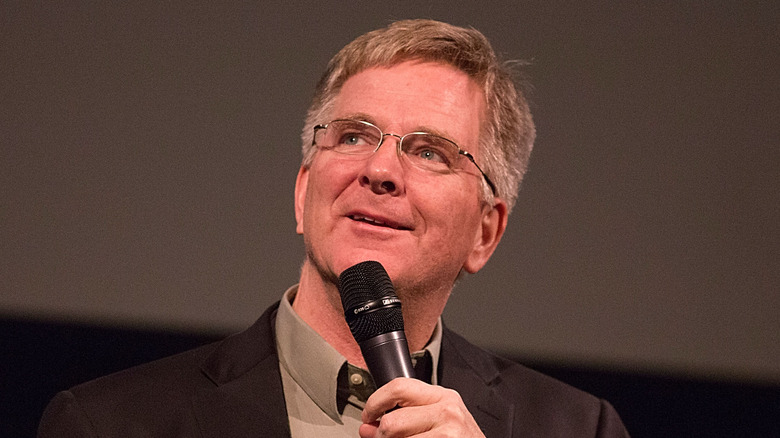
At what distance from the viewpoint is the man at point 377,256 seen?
1.84 m

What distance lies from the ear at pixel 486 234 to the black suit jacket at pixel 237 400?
0.74 ft

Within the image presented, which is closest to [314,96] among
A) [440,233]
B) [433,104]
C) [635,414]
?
[433,104]

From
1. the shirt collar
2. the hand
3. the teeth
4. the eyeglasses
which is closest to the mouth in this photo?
the teeth

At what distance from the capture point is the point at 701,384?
2.98m

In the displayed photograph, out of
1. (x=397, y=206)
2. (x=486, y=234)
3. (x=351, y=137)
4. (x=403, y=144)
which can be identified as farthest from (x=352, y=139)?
(x=486, y=234)

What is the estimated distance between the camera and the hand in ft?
4.17

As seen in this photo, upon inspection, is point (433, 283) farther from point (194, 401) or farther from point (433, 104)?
point (194, 401)

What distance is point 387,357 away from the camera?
139 centimetres

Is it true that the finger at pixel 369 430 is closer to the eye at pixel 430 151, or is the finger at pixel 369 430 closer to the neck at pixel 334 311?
the neck at pixel 334 311

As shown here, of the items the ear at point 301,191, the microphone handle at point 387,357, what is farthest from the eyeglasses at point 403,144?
the microphone handle at point 387,357

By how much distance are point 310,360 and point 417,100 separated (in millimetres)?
688

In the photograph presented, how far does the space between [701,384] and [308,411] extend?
5.70 ft

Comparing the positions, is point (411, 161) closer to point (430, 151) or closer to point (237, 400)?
point (430, 151)

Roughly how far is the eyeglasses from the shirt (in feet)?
1.49
